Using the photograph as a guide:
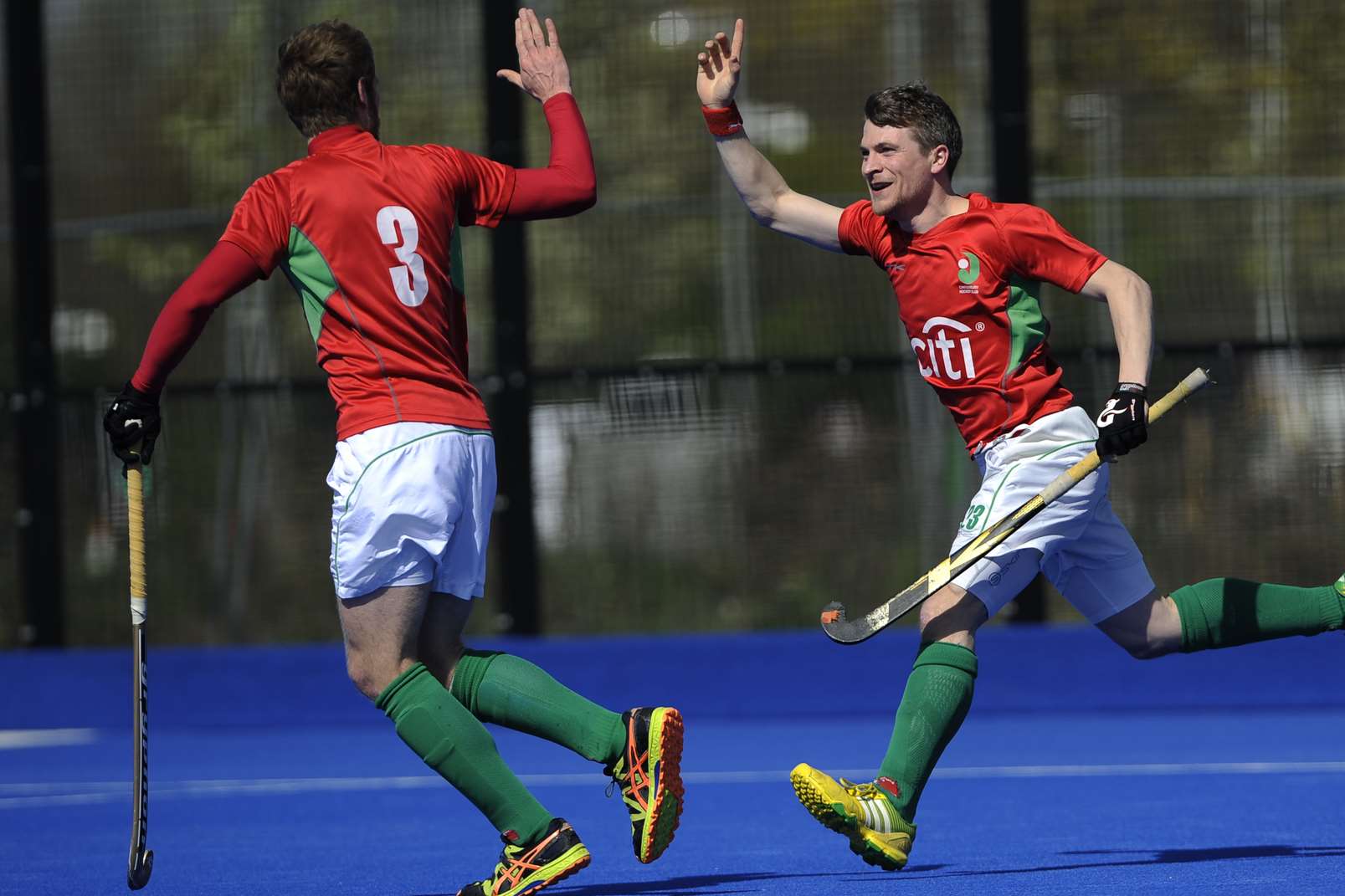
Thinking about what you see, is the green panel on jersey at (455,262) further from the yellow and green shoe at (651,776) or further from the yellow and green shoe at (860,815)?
the yellow and green shoe at (860,815)

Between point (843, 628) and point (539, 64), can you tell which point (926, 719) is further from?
point (539, 64)

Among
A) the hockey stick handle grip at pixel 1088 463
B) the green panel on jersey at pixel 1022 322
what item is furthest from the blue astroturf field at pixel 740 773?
the green panel on jersey at pixel 1022 322

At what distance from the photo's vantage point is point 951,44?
29.2ft

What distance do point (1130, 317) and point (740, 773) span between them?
10.2 feet

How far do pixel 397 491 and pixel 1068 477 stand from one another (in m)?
1.44

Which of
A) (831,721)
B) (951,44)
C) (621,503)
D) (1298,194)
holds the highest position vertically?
(951,44)

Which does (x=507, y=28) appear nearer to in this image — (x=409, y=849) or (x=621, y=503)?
(x=621, y=503)

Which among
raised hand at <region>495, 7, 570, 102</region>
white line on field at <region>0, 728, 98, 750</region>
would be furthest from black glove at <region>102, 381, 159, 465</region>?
white line on field at <region>0, 728, 98, 750</region>

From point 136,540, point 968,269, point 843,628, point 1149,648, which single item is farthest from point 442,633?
point 1149,648

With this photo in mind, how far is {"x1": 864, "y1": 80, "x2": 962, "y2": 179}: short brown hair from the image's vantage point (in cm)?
464

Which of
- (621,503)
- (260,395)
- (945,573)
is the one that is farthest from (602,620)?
(945,573)

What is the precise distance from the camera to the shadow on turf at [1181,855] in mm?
4656

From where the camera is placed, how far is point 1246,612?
478 cm

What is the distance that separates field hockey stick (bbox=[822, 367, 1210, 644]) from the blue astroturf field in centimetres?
57
